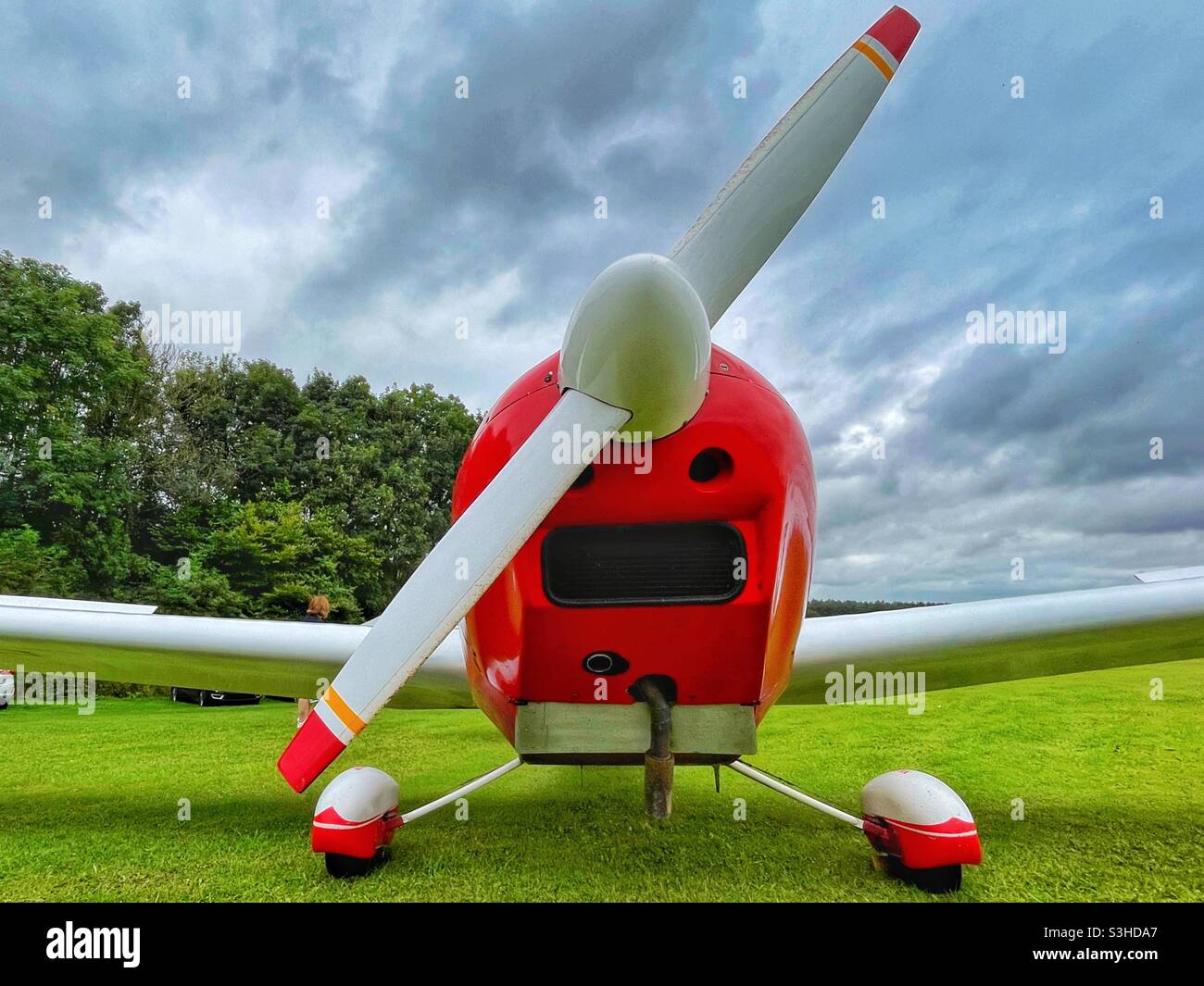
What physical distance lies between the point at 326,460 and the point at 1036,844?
78.6ft

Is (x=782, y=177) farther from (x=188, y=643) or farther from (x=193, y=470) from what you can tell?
(x=193, y=470)

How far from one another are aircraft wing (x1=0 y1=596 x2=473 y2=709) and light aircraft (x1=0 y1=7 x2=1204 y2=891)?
68cm

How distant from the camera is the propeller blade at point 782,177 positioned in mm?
2229

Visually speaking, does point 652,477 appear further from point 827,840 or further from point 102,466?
point 102,466

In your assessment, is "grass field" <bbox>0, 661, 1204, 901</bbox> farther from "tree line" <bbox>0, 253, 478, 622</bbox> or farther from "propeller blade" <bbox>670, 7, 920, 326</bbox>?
"tree line" <bbox>0, 253, 478, 622</bbox>

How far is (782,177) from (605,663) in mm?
1867

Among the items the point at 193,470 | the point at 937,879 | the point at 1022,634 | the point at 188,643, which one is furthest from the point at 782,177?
the point at 193,470

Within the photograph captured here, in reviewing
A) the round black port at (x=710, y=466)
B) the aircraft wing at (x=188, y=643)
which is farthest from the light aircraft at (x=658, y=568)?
the aircraft wing at (x=188, y=643)

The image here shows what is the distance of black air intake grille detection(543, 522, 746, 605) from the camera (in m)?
1.95

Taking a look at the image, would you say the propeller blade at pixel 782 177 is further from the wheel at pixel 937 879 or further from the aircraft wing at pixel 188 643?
the wheel at pixel 937 879

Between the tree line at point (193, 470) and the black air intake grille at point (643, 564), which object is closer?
the black air intake grille at point (643, 564)

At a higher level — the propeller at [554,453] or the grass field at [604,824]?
the propeller at [554,453]

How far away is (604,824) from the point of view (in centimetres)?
335

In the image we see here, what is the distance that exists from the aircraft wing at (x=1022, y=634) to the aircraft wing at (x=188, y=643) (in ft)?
6.32
